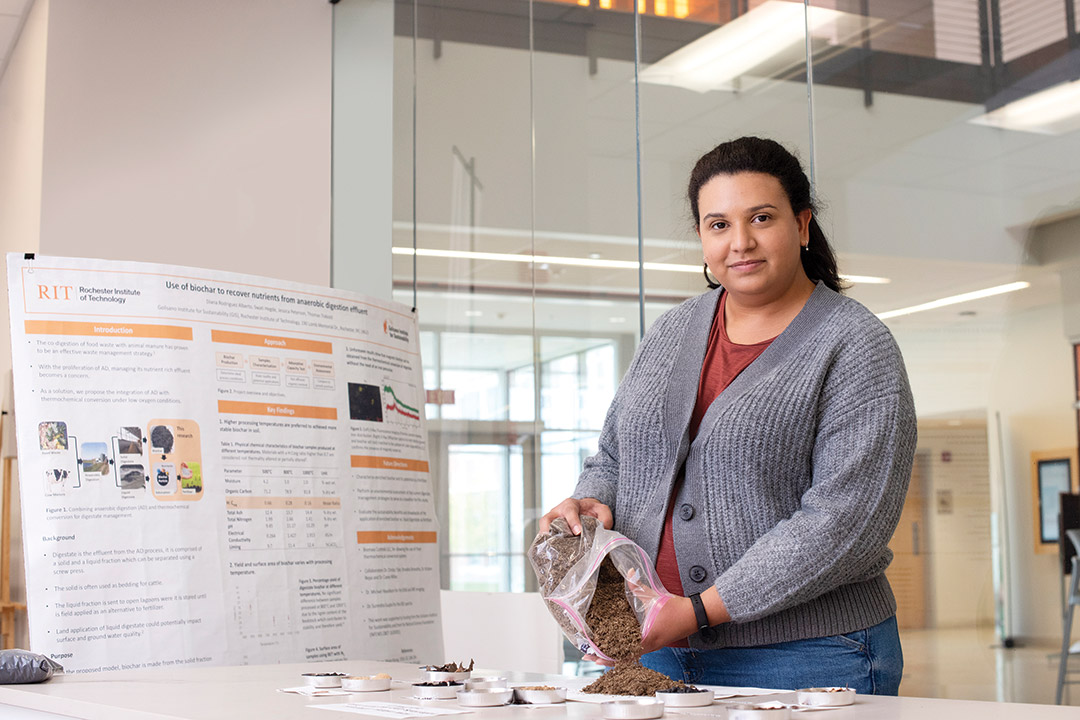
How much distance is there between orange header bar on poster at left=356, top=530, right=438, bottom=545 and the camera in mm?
2570

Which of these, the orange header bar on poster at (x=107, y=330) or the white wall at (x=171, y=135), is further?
the white wall at (x=171, y=135)

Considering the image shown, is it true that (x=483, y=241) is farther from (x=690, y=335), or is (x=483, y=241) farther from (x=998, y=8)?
(x=690, y=335)

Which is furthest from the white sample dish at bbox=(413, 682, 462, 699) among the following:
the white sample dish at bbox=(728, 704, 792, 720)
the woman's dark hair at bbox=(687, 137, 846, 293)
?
the woman's dark hair at bbox=(687, 137, 846, 293)

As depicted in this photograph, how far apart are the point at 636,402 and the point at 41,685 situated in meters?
1.00

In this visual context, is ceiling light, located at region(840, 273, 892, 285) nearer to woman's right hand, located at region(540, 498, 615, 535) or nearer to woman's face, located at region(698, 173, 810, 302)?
woman's face, located at region(698, 173, 810, 302)

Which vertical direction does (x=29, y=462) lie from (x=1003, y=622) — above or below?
above

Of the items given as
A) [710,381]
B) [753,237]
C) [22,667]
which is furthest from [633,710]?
[22,667]

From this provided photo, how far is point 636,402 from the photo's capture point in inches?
72.2

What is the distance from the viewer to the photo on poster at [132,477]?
2215mm

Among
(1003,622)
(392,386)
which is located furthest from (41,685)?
(1003,622)

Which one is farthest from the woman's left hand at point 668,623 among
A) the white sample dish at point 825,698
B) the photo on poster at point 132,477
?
the photo on poster at point 132,477

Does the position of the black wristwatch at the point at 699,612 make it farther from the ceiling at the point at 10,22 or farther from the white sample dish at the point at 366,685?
the ceiling at the point at 10,22

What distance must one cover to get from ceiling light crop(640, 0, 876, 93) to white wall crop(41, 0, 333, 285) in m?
2.40

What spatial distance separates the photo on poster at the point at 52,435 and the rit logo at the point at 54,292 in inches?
9.9
